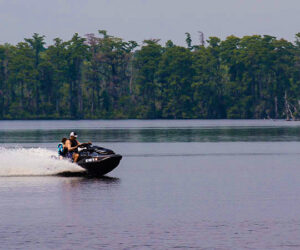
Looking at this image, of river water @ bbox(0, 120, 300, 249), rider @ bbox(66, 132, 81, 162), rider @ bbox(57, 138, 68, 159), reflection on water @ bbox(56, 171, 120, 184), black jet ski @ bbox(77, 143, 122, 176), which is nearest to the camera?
river water @ bbox(0, 120, 300, 249)

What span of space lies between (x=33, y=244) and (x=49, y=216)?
493cm

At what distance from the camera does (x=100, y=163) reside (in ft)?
131

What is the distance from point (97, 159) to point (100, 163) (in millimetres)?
249

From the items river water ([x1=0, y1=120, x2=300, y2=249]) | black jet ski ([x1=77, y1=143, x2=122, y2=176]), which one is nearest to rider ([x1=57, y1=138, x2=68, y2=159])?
river water ([x1=0, y1=120, x2=300, y2=249])

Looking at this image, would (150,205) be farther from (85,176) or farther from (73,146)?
(85,176)

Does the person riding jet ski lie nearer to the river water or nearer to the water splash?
the river water

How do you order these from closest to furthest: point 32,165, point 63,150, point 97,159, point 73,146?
point 97,159
point 73,146
point 63,150
point 32,165

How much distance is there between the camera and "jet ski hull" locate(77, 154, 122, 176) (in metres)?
39.6

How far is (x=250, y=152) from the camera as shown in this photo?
64.2 m

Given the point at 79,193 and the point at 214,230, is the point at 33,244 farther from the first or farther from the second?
the point at 79,193

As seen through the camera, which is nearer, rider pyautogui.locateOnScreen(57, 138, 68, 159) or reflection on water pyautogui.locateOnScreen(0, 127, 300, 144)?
rider pyautogui.locateOnScreen(57, 138, 68, 159)

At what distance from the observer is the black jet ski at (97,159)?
130ft

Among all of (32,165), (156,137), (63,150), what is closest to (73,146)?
(63,150)

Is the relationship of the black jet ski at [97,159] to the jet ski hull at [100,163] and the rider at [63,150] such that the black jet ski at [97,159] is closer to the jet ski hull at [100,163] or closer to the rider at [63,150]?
the jet ski hull at [100,163]
